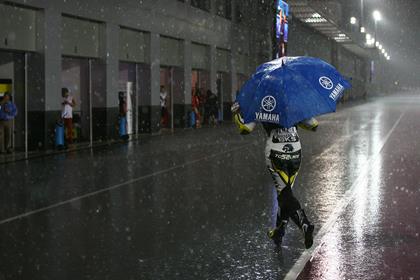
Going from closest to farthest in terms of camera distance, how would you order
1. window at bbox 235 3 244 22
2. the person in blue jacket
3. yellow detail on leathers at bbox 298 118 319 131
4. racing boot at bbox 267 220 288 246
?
yellow detail on leathers at bbox 298 118 319 131 → racing boot at bbox 267 220 288 246 → the person in blue jacket → window at bbox 235 3 244 22

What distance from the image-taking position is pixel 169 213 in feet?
30.7

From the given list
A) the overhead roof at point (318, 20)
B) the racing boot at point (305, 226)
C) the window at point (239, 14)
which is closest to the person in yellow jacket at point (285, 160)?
the racing boot at point (305, 226)

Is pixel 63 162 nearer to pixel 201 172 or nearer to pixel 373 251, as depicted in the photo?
pixel 201 172

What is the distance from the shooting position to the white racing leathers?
22.7 feet

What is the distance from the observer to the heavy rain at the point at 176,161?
666cm

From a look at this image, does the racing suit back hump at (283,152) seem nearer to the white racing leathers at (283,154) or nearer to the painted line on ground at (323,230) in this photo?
the white racing leathers at (283,154)

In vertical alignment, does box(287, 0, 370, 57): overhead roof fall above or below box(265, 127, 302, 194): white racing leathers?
above

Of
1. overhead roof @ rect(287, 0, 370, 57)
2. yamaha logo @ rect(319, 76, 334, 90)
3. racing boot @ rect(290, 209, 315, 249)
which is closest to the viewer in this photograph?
yamaha logo @ rect(319, 76, 334, 90)

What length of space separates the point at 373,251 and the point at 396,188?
4789 mm

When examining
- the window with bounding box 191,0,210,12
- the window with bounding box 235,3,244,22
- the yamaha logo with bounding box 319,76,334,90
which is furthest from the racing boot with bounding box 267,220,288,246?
the window with bounding box 235,3,244,22

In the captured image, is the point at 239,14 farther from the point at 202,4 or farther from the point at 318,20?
the point at 318,20

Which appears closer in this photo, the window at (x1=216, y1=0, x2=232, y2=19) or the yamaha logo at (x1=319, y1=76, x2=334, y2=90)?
the yamaha logo at (x1=319, y1=76, x2=334, y2=90)

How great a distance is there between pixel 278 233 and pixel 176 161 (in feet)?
30.4

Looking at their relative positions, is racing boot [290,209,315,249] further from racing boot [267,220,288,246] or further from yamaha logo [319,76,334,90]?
yamaha logo [319,76,334,90]
